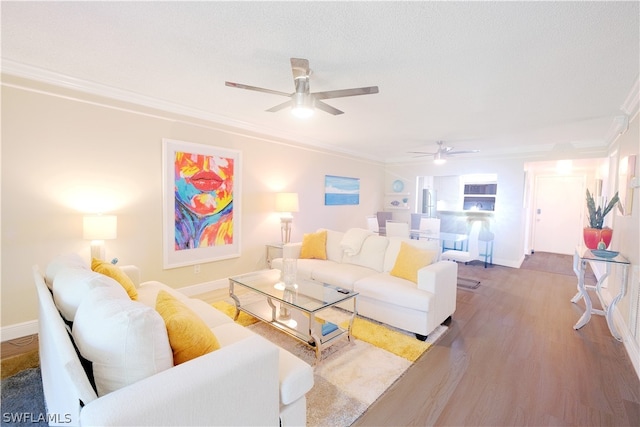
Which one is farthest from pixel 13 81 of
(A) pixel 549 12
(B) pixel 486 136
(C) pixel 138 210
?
(B) pixel 486 136

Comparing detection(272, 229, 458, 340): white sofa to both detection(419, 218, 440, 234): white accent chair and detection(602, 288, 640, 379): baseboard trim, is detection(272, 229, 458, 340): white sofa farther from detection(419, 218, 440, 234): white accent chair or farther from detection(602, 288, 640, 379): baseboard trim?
detection(419, 218, 440, 234): white accent chair

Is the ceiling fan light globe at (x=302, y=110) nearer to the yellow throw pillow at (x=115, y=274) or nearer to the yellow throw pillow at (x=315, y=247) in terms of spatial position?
the yellow throw pillow at (x=115, y=274)

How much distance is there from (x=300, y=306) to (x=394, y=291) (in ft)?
3.45

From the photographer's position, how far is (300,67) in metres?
2.20

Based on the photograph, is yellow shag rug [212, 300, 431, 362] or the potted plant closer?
yellow shag rug [212, 300, 431, 362]

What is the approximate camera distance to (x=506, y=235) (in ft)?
19.6

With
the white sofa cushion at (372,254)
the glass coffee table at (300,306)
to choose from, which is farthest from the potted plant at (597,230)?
the glass coffee table at (300,306)

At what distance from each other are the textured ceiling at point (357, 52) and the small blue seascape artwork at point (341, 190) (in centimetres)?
232

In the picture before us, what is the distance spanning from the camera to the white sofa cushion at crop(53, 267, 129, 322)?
1.44 m

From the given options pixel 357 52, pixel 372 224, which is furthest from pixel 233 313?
pixel 372 224

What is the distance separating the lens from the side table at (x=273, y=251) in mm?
4613

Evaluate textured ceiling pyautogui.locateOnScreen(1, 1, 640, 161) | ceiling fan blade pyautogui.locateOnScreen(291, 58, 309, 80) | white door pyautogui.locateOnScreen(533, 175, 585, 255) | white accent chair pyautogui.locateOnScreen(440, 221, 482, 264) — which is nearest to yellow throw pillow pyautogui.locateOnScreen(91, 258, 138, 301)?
textured ceiling pyautogui.locateOnScreen(1, 1, 640, 161)

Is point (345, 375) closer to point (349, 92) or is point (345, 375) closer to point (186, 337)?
point (186, 337)
